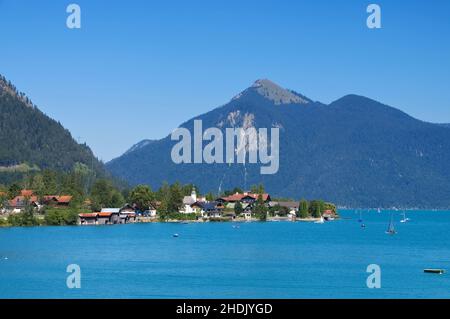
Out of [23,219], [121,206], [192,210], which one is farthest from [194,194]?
[23,219]

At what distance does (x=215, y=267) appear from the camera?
2010 inches

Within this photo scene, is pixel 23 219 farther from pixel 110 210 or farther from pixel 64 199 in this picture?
pixel 110 210

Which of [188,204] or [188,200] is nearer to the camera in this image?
[188,204]

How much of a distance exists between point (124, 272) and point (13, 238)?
3137 centimetres

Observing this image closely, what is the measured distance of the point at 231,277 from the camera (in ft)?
151

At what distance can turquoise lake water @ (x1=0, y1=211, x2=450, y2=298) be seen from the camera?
1594 inches

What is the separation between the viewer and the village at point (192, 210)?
114312mm

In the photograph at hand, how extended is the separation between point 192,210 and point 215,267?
7956cm

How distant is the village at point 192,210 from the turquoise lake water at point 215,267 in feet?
113

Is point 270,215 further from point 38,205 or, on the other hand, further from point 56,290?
point 56,290

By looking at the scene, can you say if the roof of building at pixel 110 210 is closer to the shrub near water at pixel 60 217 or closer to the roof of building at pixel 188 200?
the shrub near water at pixel 60 217

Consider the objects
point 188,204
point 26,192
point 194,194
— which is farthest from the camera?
point 194,194

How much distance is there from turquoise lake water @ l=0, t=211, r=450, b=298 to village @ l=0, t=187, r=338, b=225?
3455cm
